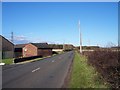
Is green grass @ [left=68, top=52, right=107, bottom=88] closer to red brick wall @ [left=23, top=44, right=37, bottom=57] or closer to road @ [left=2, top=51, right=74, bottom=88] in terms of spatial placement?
road @ [left=2, top=51, right=74, bottom=88]

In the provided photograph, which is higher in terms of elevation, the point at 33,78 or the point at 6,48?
the point at 6,48

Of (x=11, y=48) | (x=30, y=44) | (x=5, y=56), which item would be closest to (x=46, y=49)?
(x=30, y=44)

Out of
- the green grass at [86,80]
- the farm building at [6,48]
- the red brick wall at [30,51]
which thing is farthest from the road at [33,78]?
the red brick wall at [30,51]

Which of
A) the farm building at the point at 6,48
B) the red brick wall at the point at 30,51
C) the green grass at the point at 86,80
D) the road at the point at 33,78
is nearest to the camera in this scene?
the green grass at the point at 86,80

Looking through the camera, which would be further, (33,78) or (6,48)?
(6,48)

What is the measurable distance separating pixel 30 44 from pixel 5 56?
17.1m

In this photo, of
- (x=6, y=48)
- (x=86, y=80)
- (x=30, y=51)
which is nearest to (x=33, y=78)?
(x=86, y=80)

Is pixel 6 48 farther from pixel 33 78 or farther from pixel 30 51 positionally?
pixel 33 78

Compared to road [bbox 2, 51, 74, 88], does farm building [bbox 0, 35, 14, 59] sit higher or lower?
higher

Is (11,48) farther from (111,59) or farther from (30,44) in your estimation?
(111,59)

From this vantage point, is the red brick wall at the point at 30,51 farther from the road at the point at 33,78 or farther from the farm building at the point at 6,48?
the road at the point at 33,78

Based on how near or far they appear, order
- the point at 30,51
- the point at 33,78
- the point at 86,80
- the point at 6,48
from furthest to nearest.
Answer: the point at 30,51, the point at 6,48, the point at 33,78, the point at 86,80

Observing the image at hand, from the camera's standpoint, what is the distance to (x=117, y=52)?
383 inches

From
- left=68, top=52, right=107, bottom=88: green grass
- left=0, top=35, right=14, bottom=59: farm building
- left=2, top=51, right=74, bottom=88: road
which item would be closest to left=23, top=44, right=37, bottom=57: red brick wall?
left=0, top=35, right=14, bottom=59: farm building
